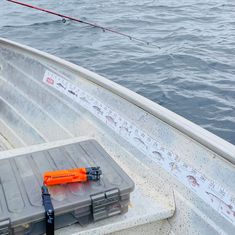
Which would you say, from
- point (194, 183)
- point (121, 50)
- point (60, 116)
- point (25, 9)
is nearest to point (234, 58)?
point (121, 50)

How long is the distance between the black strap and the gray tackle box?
3cm

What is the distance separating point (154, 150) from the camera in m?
2.84

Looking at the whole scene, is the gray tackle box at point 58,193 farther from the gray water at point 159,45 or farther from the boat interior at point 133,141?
the gray water at point 159,45

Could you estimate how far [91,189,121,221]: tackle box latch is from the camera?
2492 millimetres

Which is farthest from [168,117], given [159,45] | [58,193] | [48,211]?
[159,45]

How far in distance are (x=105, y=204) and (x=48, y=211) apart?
36 cm

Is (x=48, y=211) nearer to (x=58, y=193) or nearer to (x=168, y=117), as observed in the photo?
(x=58, y=193)

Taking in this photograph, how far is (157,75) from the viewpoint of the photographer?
7383 mm

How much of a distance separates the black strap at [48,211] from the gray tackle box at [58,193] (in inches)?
1.0

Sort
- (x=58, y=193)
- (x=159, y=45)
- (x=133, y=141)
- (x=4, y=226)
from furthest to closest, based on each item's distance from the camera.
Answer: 1. (x=159, y=45)
2. (x=133, y=141)
3. (x=58, y=193)
4. (x=4, y=226)

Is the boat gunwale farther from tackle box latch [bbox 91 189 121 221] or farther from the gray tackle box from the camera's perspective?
tackle box latch [bbox 91 189 121 221]

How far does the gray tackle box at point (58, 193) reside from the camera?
2336 mm

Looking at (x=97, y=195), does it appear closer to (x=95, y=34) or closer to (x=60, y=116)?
(x=60, y=116)

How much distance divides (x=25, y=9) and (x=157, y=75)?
7713mm
